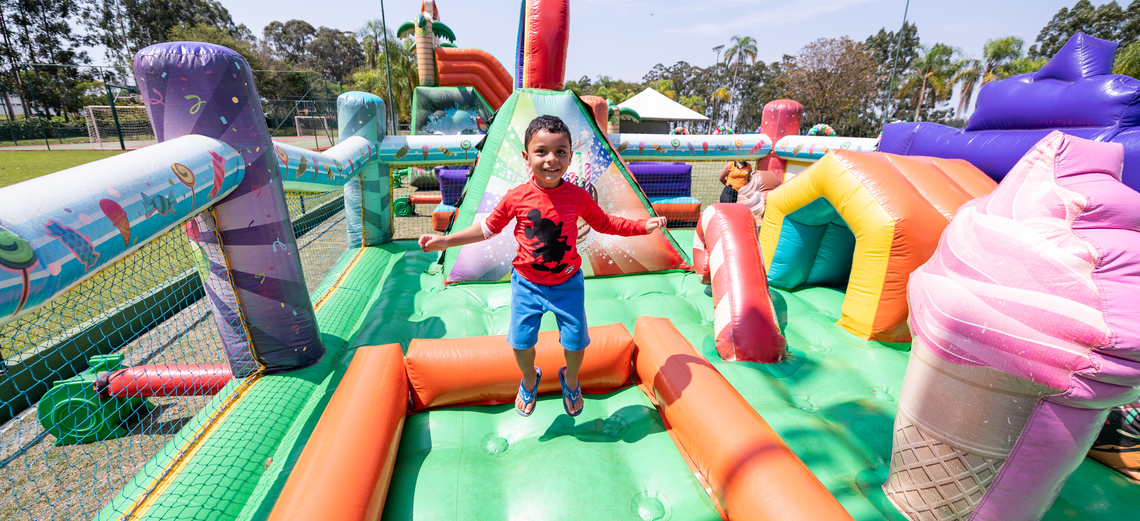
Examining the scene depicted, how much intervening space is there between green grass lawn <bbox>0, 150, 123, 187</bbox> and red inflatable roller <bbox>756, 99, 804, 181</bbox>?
1351 cm

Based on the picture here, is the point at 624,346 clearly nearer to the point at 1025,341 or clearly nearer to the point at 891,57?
the point at 1025,341

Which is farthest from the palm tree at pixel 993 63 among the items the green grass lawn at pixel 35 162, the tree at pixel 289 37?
the tree at pixel 289 37

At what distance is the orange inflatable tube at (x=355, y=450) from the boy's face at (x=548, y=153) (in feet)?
3.49

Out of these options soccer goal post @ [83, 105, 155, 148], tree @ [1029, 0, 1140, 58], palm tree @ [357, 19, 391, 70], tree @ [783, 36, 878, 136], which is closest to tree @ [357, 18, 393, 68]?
palm tree @ [357, 19, 391, 70]

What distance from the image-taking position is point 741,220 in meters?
2.90

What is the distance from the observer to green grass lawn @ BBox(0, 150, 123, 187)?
10289mm

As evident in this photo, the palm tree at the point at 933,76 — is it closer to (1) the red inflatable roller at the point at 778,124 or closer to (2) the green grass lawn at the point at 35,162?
(1) the red inflatable roller at the point at 778,124

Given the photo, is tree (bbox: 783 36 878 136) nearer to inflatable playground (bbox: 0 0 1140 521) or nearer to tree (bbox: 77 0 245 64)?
inflatable playground (bbox: 0 0 1140 521)

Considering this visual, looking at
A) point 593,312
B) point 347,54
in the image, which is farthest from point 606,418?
point 347,54

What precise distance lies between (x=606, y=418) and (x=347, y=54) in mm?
60655

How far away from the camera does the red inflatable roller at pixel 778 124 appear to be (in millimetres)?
5438

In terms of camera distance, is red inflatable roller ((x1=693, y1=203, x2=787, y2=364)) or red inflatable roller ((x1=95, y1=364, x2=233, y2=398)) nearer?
red inflatable roller ((x1=95, y1=364, x2=233, y2=398))

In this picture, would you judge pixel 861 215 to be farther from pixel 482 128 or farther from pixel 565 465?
pixel 482 128

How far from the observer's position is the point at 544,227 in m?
1.83
